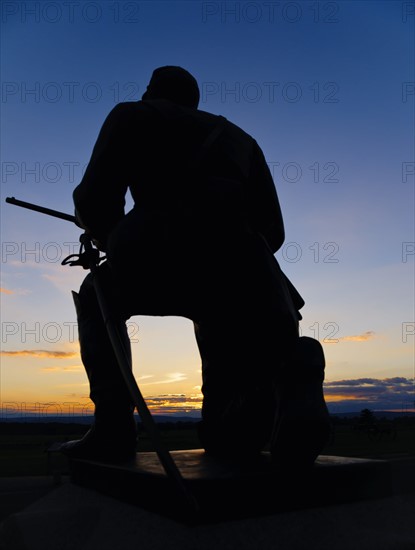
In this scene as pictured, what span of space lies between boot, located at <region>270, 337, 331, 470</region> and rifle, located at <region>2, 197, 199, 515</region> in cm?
50

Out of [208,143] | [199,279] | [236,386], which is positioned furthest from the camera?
[236,386]

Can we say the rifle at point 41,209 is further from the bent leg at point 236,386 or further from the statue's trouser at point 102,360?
the bent leg at point 236,386

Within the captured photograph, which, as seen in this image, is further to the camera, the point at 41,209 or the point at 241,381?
the point at 41,209

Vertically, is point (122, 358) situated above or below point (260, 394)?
above

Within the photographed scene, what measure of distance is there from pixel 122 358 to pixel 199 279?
515 millimetres

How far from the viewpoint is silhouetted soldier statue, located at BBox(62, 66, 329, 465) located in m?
2.47

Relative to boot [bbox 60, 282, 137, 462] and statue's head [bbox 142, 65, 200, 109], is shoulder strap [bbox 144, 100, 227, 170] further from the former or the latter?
boot [bbox 60, 282, 137, 462]

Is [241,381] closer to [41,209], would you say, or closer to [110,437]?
[110,437]

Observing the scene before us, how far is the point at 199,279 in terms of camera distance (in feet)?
8.52

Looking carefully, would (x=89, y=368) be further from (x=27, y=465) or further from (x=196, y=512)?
(x=27, y=465)

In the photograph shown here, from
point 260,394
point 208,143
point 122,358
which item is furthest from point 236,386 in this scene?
point 208,143

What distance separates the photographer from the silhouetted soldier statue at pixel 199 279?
247 cm

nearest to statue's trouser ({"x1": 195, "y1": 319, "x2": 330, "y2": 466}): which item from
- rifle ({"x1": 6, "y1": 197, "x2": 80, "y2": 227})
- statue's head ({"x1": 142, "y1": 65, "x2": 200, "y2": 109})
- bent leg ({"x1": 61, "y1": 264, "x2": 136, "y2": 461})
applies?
bent leg ({"x1": 61, "y1": 264, "x2": 136, "y2": 461})

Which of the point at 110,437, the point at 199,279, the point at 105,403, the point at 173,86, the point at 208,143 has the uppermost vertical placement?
the point at 173,86
